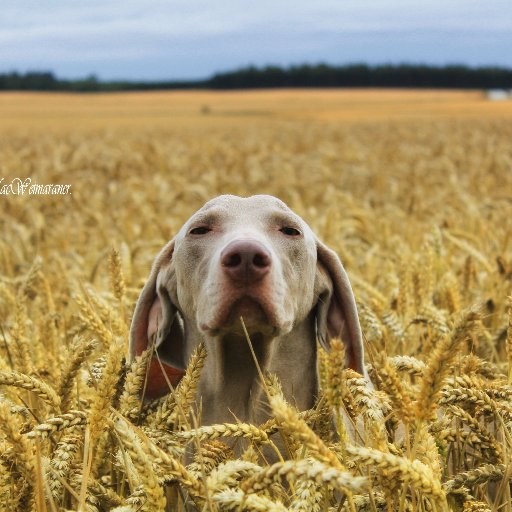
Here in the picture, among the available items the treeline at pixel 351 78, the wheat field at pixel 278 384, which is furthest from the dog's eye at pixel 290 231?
the treeline at pixel 351 78

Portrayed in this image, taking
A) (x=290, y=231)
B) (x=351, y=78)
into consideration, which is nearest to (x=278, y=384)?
(x=290, y=231)

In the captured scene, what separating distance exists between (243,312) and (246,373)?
1.69 ft

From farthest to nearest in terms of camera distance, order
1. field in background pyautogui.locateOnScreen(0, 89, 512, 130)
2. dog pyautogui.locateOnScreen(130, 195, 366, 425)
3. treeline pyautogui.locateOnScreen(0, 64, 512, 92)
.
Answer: treeline pyautogui.locateOnScreen(0, 64, 512, 92), field in background pyautogui.locateOnScreen(0, 89, 512, 130), dog pyautogui.locateOnScreen(130, 195, 366, 425)

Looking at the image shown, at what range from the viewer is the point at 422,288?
13.4ft

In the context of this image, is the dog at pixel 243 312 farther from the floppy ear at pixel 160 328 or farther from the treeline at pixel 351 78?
the treeline at pixel 351 78

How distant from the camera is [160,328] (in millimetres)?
3336

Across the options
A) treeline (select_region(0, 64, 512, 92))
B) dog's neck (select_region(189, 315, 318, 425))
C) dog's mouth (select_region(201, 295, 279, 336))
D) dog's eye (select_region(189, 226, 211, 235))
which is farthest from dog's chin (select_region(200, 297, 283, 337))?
treeline (select_region(0, 64, 512, 92))

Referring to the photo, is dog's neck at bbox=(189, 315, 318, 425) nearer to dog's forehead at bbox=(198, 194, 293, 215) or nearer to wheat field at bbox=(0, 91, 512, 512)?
wheat field at bbox=(0, 91, 512, 512)

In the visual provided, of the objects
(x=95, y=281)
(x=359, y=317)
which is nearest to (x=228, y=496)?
(x=359, y=317)

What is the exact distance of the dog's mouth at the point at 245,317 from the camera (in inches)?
110

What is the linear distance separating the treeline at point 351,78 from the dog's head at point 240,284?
9157cm

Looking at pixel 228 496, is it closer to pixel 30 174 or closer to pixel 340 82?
pixel 30 174

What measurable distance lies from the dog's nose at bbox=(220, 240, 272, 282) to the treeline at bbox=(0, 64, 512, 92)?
303 ft

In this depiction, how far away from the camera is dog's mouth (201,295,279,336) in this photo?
2787 millimetres
